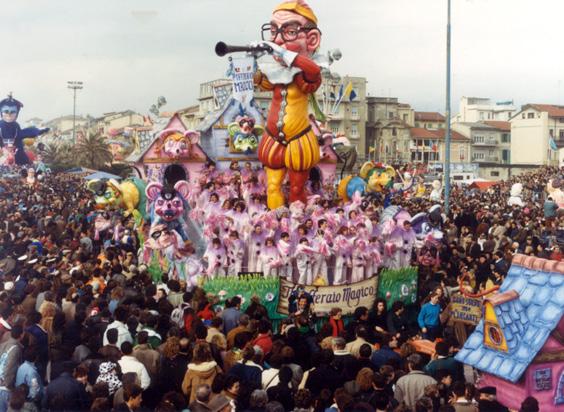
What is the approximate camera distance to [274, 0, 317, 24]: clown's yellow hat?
1568cm

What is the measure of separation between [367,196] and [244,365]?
36.8 ft

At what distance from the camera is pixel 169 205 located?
15844mm

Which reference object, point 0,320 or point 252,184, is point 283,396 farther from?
point 252,184

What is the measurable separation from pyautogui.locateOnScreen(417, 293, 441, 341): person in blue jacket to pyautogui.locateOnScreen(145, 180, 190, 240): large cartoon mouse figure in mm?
6041

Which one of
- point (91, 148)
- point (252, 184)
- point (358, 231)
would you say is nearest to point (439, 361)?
point (358, 231)

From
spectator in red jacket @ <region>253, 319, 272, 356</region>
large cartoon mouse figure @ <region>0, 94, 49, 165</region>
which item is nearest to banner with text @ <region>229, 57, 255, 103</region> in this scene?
spectator in red jacket @ <region>253, 319, 272, 356</region>

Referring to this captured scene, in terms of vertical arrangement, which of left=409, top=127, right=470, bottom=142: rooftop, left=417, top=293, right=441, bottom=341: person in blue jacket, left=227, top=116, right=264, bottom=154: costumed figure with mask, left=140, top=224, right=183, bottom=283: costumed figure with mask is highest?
left=409, top=127, right=470, bottom=142: rooftop

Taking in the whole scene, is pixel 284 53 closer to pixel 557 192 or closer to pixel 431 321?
pixel 431 321

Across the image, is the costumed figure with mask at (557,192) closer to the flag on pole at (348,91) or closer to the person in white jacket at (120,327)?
the flag on pole at (348,91)

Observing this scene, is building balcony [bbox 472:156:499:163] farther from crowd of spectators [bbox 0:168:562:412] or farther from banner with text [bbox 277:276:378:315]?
crowd of spectators [bbox 0:168:562:412]

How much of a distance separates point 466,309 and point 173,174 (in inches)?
364

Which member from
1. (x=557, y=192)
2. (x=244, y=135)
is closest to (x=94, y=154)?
(x=244, y=135)

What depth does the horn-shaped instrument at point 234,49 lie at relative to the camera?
→ 589 inches

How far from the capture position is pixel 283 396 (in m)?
7.59
